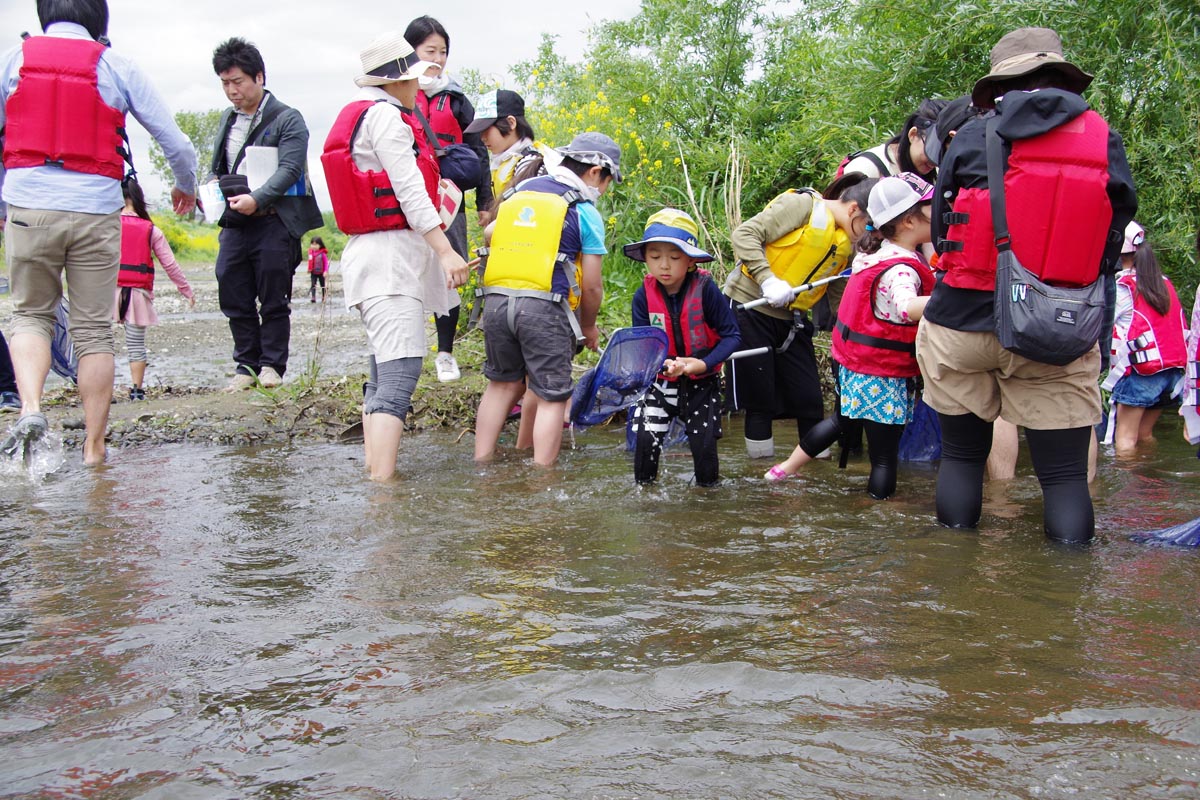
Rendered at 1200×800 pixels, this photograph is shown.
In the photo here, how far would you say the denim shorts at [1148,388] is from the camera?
6074 millimetres

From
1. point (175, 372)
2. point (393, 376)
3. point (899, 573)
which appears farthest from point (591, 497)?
point (175, 372)

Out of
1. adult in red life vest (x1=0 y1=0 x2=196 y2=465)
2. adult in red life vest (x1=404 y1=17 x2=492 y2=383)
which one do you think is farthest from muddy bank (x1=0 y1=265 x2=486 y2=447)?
adult in red life vest (x1=0 y1=0 x2=196 y2=465)

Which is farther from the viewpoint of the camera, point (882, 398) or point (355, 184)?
point (355, 184)

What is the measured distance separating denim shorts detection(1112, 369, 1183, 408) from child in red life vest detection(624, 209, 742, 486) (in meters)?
2.65

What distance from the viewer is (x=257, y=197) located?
697 centimetres

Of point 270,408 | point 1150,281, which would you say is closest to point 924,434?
point 1150,281

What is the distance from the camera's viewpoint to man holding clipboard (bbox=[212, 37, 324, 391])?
23.0 ft

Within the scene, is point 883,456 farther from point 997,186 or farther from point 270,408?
point 270,408

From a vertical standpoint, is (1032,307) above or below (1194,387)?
above

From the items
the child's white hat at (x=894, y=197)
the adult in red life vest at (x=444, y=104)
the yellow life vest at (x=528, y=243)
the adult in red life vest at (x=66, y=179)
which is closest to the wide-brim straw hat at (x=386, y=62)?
the yellow life vest at (x=528, y=243)

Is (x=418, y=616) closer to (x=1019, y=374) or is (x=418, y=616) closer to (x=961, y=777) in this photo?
(x=961, y=777)

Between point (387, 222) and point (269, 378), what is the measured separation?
2969 millimetres

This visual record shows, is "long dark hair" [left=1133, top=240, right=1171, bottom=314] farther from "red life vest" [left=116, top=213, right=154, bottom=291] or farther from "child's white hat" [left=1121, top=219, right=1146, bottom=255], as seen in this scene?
"red life vest" [left=116, top=213, right=154, bottom=291]

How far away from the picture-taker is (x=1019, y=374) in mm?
3713
